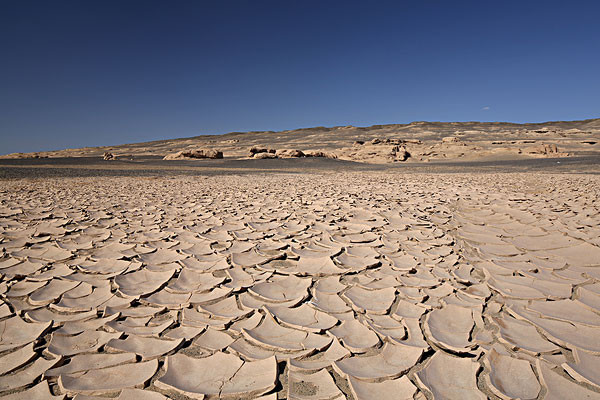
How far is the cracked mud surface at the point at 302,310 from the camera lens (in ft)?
3.23

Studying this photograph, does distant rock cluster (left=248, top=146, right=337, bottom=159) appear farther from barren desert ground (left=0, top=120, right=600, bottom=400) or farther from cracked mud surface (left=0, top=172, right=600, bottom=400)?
cracked mud surface (left=0, top=172, right=600, bottom=400)

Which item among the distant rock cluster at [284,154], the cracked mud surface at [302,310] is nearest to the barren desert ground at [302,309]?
the cracked mud surface at [302,310]

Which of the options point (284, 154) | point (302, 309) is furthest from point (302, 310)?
point (284, 154)

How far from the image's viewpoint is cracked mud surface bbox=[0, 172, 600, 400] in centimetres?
98

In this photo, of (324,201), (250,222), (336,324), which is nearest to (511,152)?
(324,201)

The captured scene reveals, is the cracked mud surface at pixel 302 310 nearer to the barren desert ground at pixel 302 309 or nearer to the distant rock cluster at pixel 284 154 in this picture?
the barren desert ground at pixel 302 309

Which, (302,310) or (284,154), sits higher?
(284,154)

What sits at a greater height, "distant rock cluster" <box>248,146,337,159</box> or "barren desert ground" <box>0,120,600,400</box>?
"distant rock cluster" <box>248,146,337,159</box>

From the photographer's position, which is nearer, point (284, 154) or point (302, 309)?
point (302, 309)

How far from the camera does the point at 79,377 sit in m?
1.00

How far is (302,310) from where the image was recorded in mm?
1414

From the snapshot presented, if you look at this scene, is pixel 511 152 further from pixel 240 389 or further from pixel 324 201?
pixel 240 389

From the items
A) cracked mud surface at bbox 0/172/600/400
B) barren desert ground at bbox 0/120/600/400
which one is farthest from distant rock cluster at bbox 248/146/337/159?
cracked mud surface at bbox 0/172/600/400

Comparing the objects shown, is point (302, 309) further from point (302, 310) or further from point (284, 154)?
point (284, 154)
